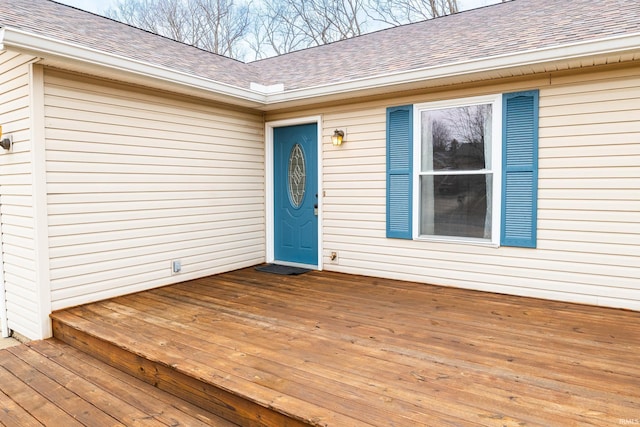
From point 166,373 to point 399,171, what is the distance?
10.3ft

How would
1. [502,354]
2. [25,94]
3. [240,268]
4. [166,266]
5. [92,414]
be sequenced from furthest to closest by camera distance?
[240,268], [166,266], [25,94], [502,354], [92,414]

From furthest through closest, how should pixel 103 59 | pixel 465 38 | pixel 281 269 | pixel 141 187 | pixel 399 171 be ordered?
pixel 281 269 → pixel 465 38 → pixel 399 171 → pixel 141 187 → pixel 103 59

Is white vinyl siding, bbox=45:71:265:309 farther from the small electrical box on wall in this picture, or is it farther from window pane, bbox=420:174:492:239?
window pane, bbox=420:174:492:239

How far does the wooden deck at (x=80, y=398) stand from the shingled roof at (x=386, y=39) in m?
2.48

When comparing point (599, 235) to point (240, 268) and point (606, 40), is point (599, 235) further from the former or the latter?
point (240, 268)

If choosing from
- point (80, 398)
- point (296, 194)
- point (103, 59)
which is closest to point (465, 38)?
point (296, 194)

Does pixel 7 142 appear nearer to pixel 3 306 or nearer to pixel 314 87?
pixel 3 306

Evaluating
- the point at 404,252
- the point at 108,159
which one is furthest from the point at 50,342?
the point at 404,252

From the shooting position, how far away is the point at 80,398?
2.57 m

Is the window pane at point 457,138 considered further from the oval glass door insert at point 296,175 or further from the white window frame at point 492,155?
the oval glass door insert at point 296,175

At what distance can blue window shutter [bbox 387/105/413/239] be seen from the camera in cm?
464

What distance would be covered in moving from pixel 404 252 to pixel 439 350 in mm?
2020

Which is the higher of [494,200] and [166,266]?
[494,200]

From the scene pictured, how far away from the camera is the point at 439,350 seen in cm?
280
